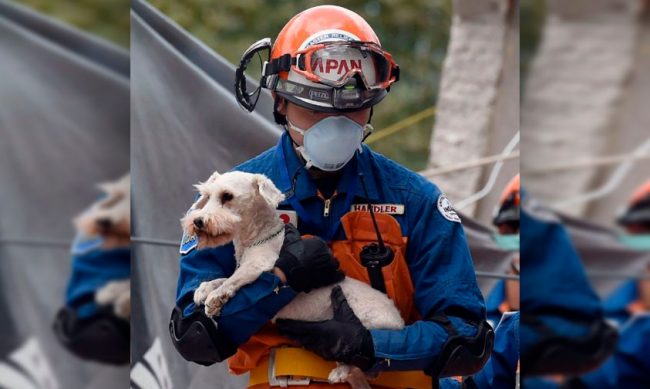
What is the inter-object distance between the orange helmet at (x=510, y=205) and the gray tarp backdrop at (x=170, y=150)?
10 cm

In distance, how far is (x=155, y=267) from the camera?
4.11m

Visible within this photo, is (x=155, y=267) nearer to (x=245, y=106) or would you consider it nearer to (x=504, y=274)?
(x=245, y=106)

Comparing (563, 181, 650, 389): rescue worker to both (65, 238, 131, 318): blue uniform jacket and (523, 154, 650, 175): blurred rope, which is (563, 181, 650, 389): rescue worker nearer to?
(523, 154, 650, 175): blurred rope

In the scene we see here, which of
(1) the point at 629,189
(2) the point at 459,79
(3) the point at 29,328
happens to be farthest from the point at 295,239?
(1) the point at 629,189

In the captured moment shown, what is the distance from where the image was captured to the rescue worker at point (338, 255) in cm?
296

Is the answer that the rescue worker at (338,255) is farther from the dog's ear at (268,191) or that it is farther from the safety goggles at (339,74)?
the dog's ear at (268,191)

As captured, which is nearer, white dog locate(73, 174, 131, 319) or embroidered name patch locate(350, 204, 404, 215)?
white dog locate(73, 174, 131, 319)

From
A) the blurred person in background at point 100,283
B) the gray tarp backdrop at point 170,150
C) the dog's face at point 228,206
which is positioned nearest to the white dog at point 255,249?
the dog's face at point 228,206

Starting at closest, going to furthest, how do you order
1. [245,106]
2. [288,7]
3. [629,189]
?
[629,189], [245,106], [288,7]

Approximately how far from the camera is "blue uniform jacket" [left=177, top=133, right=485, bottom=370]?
3023mm

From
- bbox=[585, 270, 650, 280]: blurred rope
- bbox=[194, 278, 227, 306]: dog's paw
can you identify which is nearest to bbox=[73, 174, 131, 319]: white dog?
bbox=[194, 278, 227, 306]: dog's paw

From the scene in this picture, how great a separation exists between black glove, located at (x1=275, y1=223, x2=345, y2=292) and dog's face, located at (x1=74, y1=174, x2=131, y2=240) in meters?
0.48

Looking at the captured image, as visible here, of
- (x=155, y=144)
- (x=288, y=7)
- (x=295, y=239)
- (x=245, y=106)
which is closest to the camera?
(x=295, y=239)

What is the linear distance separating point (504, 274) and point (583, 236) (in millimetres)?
2511
